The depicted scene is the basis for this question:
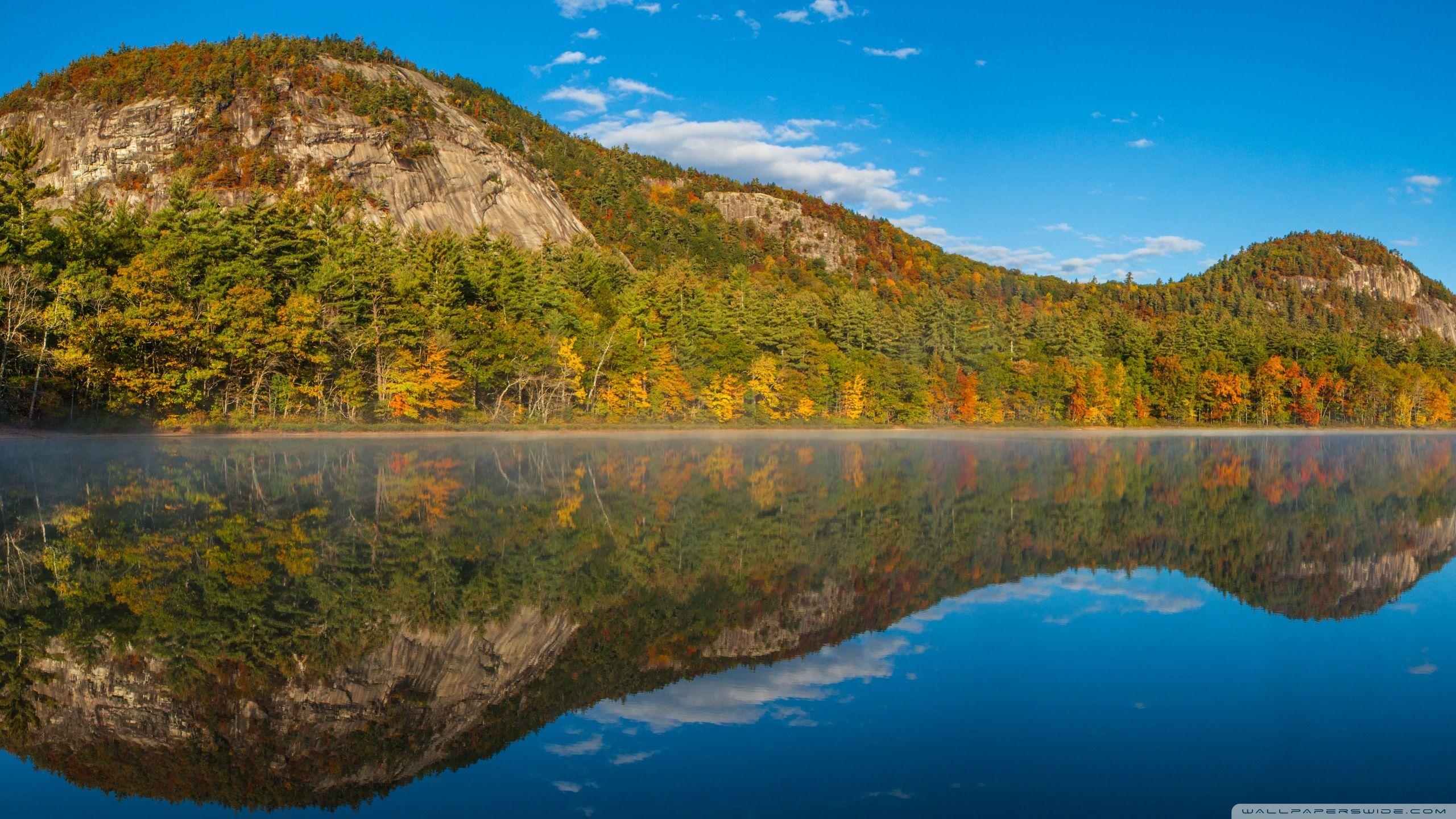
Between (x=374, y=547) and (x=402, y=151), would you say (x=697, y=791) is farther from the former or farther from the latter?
(x=402, y=151)

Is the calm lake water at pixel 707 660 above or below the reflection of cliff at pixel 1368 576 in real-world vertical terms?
below

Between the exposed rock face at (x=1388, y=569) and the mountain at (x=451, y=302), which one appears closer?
the exposed rock face at (x=1388, y=569)

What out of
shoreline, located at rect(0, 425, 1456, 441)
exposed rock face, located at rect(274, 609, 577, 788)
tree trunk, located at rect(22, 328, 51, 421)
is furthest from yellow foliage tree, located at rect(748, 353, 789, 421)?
exposed rock face, located at rect(274, 609, 577, 788)

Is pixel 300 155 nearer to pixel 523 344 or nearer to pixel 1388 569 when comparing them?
pixel 523 344

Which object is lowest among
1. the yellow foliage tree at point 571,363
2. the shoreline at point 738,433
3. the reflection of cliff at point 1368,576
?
the shoreline at point 738,433

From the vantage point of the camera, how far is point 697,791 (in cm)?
558

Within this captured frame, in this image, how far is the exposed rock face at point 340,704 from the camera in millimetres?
6113

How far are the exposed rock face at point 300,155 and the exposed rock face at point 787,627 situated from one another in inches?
3750

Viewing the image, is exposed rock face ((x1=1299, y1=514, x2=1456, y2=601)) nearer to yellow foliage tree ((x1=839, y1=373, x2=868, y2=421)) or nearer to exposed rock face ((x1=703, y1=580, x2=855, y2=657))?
exposed rock face ((x1=703, y1=580, x2=855, y2=657))

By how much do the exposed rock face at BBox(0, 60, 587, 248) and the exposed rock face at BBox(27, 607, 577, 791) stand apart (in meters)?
96.9

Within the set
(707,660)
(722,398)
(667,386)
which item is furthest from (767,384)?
(707,660)

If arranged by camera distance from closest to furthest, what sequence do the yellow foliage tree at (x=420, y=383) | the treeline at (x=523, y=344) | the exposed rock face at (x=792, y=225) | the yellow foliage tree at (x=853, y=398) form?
the treeline at (x=523, y=344) → the yellow foliage tree at (x=420, y=383) → the yellow foliage tree at (x=853, y=398) → the exposed rock face at (x=792, y=225)

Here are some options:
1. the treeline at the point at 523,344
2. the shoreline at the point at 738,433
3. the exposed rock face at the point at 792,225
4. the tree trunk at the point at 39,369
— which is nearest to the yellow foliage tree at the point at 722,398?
the treeline at the point at 523,344

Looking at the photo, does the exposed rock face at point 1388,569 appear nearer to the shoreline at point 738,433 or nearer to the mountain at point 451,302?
the shoreline at point 738,433
